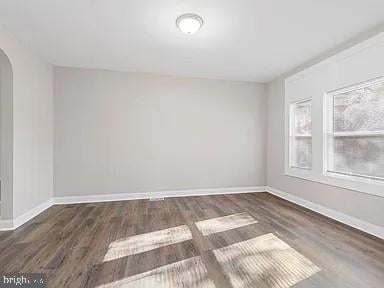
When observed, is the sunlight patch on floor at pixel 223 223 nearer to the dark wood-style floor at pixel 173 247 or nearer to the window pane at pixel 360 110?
the dark wood-style floor at pixel 173 247

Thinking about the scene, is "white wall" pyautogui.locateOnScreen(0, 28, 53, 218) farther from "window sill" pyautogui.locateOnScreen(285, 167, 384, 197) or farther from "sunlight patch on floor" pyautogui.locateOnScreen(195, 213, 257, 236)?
"window sill" pyautogui.locateOnScreen(285, 167, 384, 197)

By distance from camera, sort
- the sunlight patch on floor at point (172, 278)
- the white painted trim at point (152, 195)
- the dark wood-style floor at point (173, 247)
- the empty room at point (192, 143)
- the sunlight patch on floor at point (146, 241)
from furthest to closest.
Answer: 1. the white painted trim at point (152, 195)
2. the sunlight patch on floor at point (146, 241)
3. the empty room at point (192, 143)
4. the dark wood-style floor at point (173, 247)
5. the sunlight patch on floor at point (172, 278)

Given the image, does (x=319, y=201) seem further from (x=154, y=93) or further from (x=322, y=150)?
(x=154, y=93)

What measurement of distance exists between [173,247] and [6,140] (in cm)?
256

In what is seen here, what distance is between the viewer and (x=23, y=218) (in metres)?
3.07

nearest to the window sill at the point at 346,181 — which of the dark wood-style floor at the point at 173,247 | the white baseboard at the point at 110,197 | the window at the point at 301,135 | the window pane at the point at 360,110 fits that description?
the window at the point at 301,135

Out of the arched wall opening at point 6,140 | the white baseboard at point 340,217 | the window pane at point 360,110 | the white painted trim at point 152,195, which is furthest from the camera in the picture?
the white painted trim at point 152,195

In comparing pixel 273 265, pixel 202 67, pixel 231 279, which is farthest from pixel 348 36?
pixel 231 279

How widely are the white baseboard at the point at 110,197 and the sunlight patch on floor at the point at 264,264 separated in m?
2.31

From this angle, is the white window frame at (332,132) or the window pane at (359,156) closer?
the window pane at (359,156)

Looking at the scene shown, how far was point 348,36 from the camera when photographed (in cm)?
286

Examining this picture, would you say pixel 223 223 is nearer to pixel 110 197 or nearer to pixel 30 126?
pixel 110 197

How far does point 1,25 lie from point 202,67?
2.89m

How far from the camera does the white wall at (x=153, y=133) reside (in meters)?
4.13
